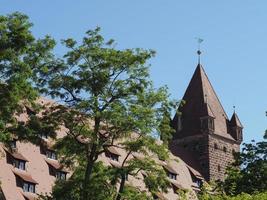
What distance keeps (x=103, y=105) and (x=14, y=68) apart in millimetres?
3851

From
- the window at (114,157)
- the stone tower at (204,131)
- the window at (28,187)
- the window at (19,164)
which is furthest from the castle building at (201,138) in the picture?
the window at (28,187)

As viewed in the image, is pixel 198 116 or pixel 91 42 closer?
pixel 91 42

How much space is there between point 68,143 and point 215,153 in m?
36.3

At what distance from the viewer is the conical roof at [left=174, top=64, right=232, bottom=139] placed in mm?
61094

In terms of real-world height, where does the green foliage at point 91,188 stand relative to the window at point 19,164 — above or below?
below

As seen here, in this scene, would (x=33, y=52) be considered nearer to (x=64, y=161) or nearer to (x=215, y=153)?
(x=64, y=161)

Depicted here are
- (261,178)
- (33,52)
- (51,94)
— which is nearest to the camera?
(33,52)

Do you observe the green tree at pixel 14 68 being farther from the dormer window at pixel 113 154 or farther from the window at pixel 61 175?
the dormer window at pixel 113 154

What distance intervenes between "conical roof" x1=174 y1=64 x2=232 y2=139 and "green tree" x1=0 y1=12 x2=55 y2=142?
123 ft

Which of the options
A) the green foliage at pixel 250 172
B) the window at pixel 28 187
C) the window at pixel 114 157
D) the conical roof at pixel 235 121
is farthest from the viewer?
the conical roof at pixel 235 121

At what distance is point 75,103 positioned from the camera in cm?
2589

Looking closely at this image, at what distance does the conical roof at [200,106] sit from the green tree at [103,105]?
34390 mm

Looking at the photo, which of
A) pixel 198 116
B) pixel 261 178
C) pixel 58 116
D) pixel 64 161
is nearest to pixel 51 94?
pixel 58 116

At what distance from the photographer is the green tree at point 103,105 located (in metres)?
25.5
